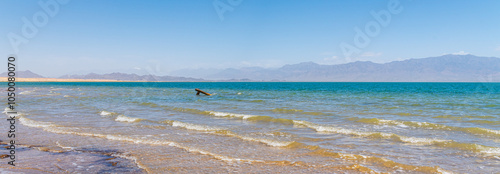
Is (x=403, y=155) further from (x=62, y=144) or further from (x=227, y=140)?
(x=62, y=144)

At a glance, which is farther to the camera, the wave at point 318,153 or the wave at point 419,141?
the wave at point 419,141

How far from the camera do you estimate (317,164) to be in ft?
26.8

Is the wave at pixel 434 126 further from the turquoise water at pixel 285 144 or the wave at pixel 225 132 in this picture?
the wave at pixel 225 132

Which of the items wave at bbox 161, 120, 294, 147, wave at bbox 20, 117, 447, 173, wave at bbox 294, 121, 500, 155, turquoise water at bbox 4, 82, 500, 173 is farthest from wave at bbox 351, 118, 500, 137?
wave at bbox 161, 120, 294, 147

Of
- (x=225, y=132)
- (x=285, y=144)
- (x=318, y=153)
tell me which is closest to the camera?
(x=318, y=153)

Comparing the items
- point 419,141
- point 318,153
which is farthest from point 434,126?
point 318,153

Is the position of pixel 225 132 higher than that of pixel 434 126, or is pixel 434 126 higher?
pixel 434 126

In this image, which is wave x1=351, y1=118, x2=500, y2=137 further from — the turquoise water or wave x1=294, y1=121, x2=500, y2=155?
wave x1=294, y1=121, x2=500, y2=155

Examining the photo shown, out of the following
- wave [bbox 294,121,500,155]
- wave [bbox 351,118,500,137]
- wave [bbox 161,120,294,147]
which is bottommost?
wave [bbox 161,120,294,147]


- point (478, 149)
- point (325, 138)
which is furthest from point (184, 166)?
point (478, 149)

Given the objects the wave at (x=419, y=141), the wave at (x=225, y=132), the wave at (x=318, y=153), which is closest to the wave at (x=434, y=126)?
the wave at (x=419, y=141)

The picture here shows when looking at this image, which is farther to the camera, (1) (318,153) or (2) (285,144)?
(2) (285,144)

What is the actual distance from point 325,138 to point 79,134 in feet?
31.8

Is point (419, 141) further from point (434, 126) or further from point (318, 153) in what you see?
point (434, 126)
